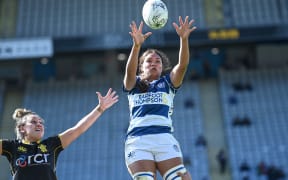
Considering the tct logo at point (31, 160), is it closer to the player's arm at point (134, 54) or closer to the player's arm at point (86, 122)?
the player's arm at point (86, 122)

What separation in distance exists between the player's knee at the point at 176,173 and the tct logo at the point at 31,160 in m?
1.36

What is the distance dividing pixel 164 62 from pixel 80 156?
51.8 ft

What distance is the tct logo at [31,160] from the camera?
5.64 m

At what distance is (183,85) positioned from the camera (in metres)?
24.1

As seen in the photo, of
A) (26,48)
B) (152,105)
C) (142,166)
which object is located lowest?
(142,166)

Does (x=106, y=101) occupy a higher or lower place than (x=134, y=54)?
lower

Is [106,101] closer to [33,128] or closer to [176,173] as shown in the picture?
[33,128]

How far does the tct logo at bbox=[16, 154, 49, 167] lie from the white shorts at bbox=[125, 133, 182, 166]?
93 centimetres

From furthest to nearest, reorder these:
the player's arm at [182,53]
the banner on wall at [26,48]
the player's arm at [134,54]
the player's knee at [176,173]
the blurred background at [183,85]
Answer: the banner on wall at [26,48] → the blurred background at [183,85] → the player's arm at [182,53] → the player's arm at [134,54] → the player's knee at [176,173]

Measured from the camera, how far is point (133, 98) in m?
6.04

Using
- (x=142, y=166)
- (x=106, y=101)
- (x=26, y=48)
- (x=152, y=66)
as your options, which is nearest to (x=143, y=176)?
(x=142, y=166)

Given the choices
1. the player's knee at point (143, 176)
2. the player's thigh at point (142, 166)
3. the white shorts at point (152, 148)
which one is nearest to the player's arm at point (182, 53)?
the white shorts at point (152, 148)

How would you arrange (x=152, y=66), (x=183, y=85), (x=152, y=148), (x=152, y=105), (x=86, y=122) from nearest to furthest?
(x=86, y=122) < (x=152, y=148) < (x=152, y=105) < (x=152, y=66) < (x=183, y=85)

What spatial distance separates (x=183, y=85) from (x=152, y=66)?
18065mm
